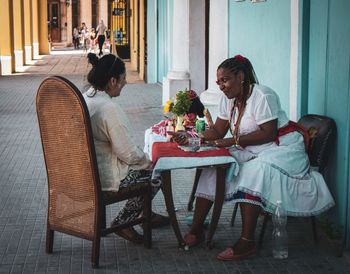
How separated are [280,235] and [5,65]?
1924cm

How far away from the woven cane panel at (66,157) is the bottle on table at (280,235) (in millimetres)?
1244

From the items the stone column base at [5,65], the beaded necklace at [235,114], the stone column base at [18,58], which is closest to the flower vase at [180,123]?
the beaded necklace at [235,114]

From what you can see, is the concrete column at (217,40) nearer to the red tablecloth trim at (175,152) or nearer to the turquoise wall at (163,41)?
the red tablecloth trim at (175,152)

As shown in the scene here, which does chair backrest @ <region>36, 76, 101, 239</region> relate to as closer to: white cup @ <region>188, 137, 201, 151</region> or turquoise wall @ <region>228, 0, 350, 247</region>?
white cup @ <region>188, 137, 201, 151</region>

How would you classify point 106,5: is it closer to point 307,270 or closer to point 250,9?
point 250,9

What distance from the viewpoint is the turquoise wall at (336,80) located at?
514 centimetres

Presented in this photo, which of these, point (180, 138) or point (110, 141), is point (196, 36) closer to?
→ point (180, 138)

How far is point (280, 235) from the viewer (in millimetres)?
5082

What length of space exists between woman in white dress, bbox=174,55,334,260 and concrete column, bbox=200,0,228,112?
4251 millimetres

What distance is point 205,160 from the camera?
16.4 ft

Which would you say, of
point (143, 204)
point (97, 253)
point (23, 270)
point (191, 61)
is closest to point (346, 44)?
point (143, 204)

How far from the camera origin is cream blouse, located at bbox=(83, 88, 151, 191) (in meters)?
4.88

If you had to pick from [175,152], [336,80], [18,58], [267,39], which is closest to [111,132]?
[175,152]

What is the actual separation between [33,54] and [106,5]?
25760 mm
